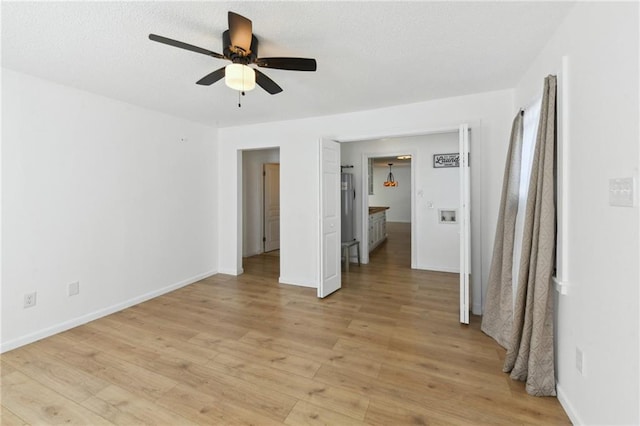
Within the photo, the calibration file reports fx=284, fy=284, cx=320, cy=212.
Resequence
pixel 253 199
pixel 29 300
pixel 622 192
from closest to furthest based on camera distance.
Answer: pixel 622 192 → pixel 29 300 → pixel 253 199

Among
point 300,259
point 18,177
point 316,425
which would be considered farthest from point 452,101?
point 18,177

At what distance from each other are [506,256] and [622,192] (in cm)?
135


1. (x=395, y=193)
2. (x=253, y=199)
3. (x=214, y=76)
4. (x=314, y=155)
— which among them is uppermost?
(x=214, y=76)

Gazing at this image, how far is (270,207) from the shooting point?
6.72 meters

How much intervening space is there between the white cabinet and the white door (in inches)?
89.7

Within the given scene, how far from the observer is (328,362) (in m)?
2.27

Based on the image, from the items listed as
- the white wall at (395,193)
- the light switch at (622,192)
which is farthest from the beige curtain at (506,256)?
the white wall at (395,193)

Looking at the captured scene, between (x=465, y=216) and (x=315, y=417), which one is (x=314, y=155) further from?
(x=315, y=417)

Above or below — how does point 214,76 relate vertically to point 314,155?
above

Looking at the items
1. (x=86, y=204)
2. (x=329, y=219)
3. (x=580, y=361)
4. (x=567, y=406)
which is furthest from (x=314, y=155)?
(x=567, y=406)

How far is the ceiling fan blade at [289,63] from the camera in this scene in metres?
1.90

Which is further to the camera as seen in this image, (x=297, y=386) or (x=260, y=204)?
(x=260, y=204)

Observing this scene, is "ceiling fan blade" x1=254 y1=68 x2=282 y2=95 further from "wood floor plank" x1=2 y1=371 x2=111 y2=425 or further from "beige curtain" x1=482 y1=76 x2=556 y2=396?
"wood floor plank" x1=2 y1=371 x2=111 y2=425

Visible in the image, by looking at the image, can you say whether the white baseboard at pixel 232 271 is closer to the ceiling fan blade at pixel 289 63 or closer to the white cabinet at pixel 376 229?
the white cabinet at pixel 376 229
